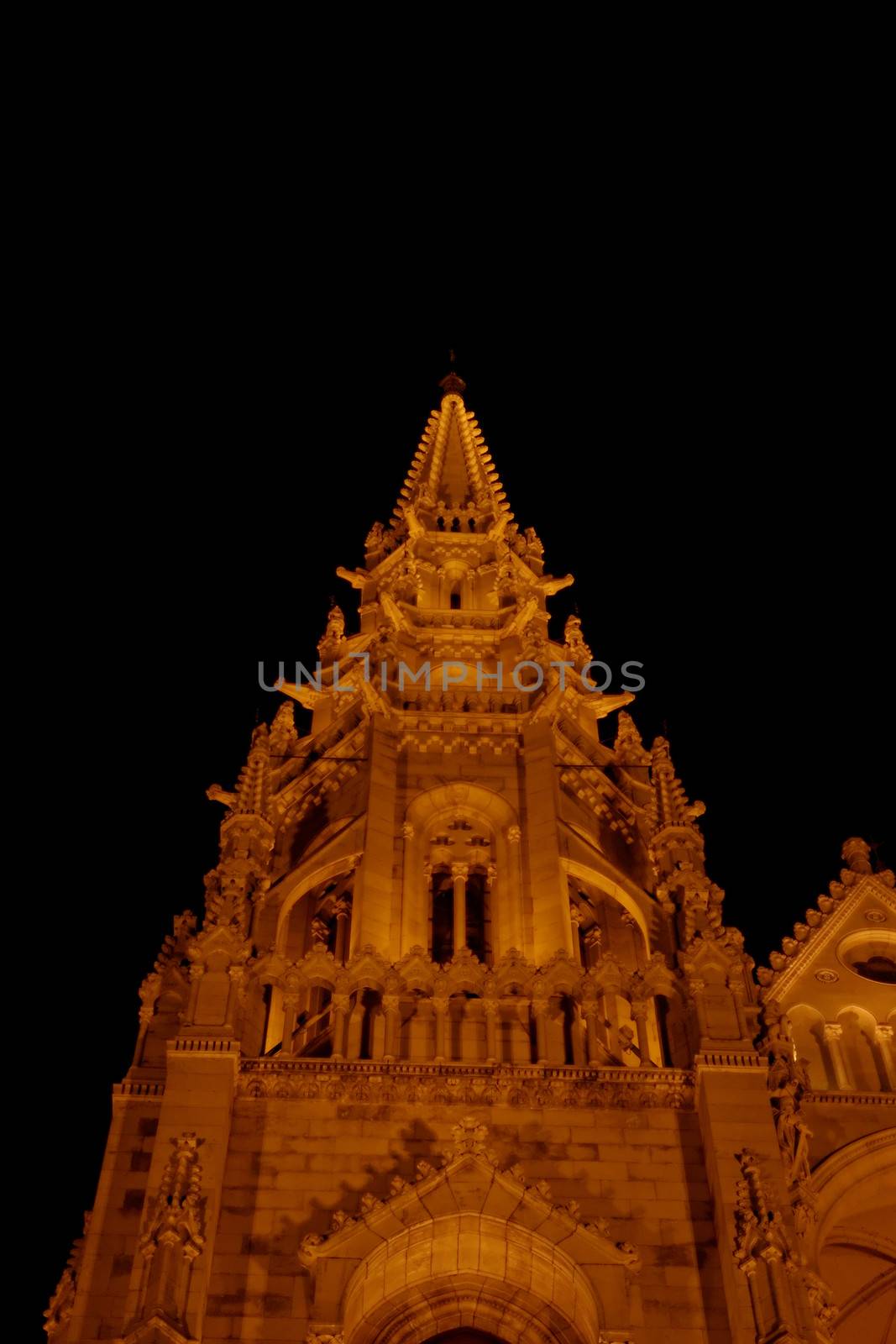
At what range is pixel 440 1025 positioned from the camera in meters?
24.3

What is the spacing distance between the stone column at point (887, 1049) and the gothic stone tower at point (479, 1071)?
4 centimetres

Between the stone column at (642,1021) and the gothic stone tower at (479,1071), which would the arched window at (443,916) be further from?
the stone column at (642,1021)

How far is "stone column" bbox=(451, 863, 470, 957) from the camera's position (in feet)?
94.0

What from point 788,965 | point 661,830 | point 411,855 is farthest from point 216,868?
point 788,965

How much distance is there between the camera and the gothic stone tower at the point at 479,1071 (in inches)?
825

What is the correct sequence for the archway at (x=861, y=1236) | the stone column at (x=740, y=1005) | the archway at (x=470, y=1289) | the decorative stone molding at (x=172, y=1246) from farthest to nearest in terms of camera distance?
the archway at (x=861, y=1236) → the stone column at (x=740, y=1005) → the archway at (x=470, y=1289) → the decorative stone molding at (x=172, y=1246)

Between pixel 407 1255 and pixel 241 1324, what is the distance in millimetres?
2317

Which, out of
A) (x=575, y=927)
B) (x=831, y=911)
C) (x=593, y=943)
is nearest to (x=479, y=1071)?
(x=575, y=927)

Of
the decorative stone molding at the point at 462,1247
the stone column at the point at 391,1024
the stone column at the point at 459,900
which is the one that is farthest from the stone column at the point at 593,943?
the decorative stone molding at the point at 462,1247

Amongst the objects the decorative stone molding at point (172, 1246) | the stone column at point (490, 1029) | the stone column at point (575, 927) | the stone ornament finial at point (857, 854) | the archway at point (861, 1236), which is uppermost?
the stone ornament finial at point (857, 854)

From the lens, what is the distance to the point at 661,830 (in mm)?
28875

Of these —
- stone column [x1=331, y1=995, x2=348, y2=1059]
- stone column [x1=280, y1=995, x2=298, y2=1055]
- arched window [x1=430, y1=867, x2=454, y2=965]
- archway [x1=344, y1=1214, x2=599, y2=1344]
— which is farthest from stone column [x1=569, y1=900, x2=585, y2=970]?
archway [x1=344, y1=1214, x2=599, y2=1344]

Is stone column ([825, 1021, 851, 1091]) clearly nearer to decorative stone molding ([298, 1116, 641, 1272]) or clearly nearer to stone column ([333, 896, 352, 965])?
decorative stone molding ([298, 1116, 641, 1272])

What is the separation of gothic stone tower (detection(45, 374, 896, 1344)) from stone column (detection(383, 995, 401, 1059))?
6cm
